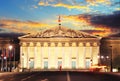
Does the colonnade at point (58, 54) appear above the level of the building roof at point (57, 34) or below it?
below

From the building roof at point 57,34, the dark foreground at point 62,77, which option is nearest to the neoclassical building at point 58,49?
the building roof at point 57,34

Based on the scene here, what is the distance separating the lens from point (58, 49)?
133500 mm

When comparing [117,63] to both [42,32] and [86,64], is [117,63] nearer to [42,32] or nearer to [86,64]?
[86,64]

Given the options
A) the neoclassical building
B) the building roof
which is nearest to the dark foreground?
the neoclassical building

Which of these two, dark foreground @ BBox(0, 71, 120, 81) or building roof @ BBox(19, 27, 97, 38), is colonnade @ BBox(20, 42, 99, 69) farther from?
dark foreground @ BBox(0, 71, 120, 81)

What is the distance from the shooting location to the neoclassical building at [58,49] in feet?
431

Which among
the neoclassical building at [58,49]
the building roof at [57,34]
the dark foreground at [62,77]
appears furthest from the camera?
the building roof at [57,34]

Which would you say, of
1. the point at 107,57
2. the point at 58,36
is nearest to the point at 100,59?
the point at 107,57

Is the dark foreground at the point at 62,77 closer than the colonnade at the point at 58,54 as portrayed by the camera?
Yes

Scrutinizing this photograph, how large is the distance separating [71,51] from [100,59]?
9285 millimetres

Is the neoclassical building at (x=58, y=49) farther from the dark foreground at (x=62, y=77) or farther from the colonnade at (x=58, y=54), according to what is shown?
the dark foreground at (x=62, y=77)

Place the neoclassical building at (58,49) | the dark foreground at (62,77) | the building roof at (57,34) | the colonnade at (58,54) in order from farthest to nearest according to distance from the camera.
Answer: the building roof at (57,34)
the colonnade at (58,54)
the neoclassical building at (58,49)
the dark foreground at (62,77)

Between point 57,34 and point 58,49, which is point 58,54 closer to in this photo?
point 58,49

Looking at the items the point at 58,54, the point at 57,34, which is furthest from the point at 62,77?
the point at 58,54
